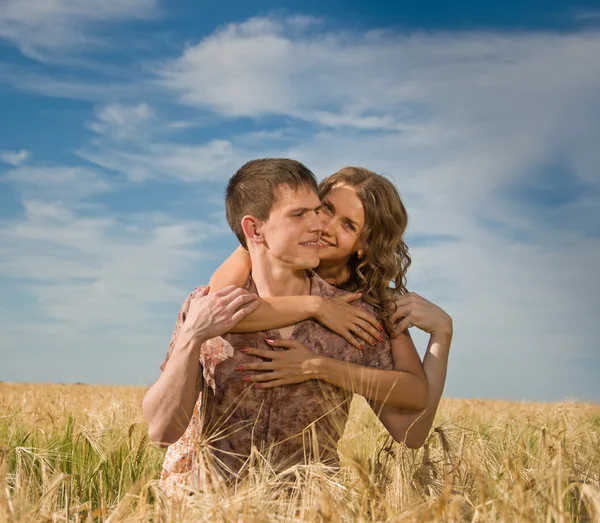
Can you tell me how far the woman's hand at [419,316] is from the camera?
362 cm

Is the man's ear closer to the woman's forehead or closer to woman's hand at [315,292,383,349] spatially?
woman's hand at [315,292,383,349]

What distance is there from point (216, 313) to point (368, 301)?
2.86ft

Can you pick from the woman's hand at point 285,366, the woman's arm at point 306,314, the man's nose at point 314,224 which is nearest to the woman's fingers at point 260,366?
the woman's hand at point 285,366

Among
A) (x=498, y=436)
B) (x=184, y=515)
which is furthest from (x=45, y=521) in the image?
(x=498, y=436)

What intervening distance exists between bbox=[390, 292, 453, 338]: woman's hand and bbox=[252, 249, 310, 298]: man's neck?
51 cm

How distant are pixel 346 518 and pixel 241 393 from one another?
0.93 metres

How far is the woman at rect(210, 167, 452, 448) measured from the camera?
10.9 feet

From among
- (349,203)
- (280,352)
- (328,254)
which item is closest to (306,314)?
(280,352)

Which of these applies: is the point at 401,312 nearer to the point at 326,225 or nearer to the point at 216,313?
the point at 326,225

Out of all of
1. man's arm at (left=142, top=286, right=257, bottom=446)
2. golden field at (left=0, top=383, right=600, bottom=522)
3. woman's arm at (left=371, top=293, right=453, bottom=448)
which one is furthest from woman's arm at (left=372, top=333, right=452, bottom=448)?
man's arm at (left=142, top=286, right=257, bottom=446)

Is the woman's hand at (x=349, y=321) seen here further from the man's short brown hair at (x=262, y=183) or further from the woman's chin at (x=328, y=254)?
the man's short brown hair at (x=262, y=183)

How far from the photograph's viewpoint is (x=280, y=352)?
334 cm

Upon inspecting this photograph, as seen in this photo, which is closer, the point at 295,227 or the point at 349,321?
the point at 295,227

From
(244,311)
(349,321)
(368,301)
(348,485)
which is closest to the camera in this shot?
(348,485)
